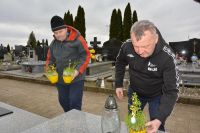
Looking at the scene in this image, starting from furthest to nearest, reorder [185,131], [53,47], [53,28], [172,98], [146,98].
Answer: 1. [185,131]
2. [53,47]
3. [53,28]
4. [146,98]
5. [172,98]

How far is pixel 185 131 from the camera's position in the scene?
4.12 meters

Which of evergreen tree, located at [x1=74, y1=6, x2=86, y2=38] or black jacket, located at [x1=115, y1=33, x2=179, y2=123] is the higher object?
evergreen tree, located at [x1=74, y1=6, x2=86, y2=38]

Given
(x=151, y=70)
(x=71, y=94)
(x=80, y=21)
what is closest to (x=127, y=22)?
(x=80, y=21)

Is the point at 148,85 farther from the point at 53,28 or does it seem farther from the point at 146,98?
the point at 53,28

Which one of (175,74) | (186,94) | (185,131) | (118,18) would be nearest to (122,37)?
(118,18)

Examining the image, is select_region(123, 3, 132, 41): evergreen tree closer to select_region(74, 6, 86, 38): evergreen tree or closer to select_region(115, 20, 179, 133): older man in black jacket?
select_region(74, 6, 86, 38): evergreen tree

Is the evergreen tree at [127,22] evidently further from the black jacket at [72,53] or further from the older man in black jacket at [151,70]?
the older man in black jacket at [151,70]

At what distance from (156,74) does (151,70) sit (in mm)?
70

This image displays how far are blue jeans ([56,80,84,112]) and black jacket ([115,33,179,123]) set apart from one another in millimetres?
745

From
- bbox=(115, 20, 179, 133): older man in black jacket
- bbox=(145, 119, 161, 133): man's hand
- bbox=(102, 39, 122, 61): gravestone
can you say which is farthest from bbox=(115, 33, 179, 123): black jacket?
bbox=(102, 39, 122, 61): gravestone

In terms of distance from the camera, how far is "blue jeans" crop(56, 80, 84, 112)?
11.0 ft

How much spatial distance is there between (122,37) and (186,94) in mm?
22843

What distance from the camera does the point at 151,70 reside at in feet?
7.72

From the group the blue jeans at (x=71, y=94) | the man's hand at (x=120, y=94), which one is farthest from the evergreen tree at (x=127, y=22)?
the man's hand at (x=120, y=94)
